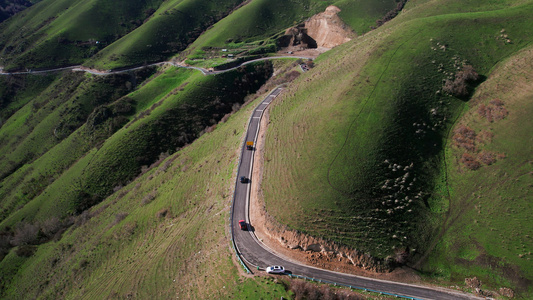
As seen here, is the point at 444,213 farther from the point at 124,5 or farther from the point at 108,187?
the point at 124,5

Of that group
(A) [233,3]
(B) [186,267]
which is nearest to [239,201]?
(B) [186,267]

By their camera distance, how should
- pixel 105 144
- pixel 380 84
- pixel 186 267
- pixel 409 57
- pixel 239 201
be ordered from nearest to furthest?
pixel 186 267
pixel 239 201
pixel 380 84
pixel 409 57
pixel 105 144

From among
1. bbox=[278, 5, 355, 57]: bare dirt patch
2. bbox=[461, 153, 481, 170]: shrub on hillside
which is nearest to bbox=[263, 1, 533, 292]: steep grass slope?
bbox=[461, 153, 481, 170]: shrub on hillside

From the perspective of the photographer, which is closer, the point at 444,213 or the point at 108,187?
the point at 444,213

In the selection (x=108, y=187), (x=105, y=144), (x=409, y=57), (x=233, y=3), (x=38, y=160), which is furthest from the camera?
(x=233, y=3)

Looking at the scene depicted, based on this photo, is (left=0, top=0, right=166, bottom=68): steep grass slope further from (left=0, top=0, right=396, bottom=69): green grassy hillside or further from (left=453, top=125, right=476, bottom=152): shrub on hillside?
(left=453, top=125, right=476, bottom=152): shrub on hillside

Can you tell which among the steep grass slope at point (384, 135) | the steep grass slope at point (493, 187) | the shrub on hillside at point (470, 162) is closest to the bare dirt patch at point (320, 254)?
the steep grass slope at point (384, 135)
